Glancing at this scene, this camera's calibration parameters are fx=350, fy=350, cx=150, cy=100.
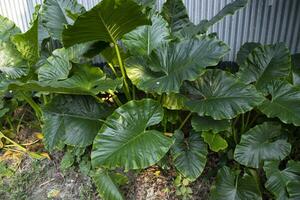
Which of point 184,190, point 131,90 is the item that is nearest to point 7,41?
point 131,90

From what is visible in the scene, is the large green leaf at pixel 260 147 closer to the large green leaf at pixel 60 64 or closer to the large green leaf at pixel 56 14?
the large green leaf at pixel 60 64

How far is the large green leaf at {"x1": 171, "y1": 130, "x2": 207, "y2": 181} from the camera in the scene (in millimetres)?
1867

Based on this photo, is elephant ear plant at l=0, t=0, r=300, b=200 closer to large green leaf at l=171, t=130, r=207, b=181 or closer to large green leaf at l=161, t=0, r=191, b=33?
large green leaf at l=171, t=130, r=207, b=181

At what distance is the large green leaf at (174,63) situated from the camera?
184 centimetres

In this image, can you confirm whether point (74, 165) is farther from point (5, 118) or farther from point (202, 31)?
point (202, 31)

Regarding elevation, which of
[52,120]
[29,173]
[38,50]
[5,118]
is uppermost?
[38,50]

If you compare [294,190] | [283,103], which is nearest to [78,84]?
[283,103]

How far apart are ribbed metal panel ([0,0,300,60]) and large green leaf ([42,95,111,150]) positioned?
3.09 feet

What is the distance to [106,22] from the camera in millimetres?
1740

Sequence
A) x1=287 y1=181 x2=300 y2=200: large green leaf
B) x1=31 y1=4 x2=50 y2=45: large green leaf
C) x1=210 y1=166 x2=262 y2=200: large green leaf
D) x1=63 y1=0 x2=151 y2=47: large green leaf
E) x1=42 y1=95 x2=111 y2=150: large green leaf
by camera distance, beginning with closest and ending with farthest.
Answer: x1=63 y1=0 x2=151 y2=47: large green leaf, x1=287 y1=181 x2=300 y2=200: large green leaf, x1=210 y1=166 x2=262 y2=200: large green leaf, x1=42 y1=95 x2=111 y2=150: large green leaf, x1=31 y1=4 x2=50 y2=45: large green leaf

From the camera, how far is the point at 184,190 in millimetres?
2105

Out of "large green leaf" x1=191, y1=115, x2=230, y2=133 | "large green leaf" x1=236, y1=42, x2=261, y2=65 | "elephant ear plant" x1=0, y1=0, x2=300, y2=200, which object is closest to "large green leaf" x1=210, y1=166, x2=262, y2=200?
"elephant ear plant" x1=0, y1=0, x2=300, y2=200

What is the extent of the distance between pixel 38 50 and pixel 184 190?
1.29 m

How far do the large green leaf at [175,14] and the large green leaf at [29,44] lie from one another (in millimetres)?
872
